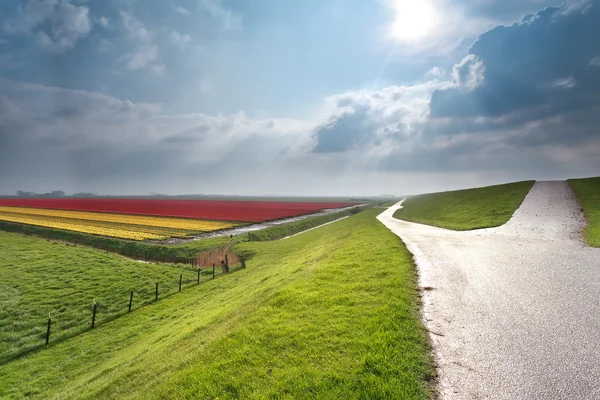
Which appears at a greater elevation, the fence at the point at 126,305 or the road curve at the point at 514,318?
the road curve at the point at 514,318

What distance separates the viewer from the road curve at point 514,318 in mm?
6594

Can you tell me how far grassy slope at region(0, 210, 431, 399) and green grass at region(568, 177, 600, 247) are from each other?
15.4 meters

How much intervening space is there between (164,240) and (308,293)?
145 ft

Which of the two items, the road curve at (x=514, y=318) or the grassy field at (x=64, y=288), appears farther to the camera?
the grassy field at (x=64, y=288)

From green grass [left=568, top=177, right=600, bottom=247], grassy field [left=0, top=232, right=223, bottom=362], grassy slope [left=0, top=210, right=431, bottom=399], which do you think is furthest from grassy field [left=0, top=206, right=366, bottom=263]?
green grass [left=568, top=177, right=600, bottom=247]

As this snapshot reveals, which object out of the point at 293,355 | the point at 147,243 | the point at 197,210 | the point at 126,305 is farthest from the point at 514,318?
the point at 197,210

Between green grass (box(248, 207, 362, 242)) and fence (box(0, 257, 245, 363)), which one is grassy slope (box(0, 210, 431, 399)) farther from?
green grass (box(248, 207, 362, 242))

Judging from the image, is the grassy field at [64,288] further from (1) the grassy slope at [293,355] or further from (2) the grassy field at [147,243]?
(2) the grassy field at [147,243]

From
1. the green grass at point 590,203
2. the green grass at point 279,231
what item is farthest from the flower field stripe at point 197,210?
the green grass at point 590,203

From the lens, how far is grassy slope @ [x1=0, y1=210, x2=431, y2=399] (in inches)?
279

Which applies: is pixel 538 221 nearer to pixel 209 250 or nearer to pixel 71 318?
pixel 209 250

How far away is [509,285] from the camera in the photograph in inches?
484

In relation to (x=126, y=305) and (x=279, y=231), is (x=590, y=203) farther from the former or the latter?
(x=126, y=305)

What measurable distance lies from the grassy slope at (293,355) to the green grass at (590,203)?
15.4 meters
